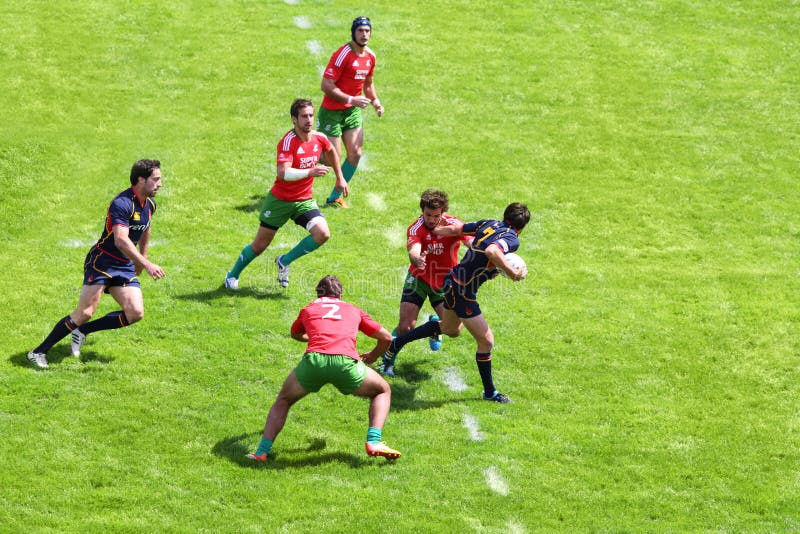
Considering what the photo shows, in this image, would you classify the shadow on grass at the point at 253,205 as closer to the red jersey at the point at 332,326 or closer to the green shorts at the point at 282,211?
the green shorts at the point at 282,211

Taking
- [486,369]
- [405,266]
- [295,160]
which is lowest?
[405,266]

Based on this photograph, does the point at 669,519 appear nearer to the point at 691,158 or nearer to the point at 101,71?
the point at 691,158

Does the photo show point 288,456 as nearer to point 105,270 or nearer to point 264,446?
point 264,446

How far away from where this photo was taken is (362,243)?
52.7ft

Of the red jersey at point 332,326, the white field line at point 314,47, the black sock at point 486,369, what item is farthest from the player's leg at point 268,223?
the white field line at point 314,47

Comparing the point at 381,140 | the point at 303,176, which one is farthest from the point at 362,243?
the point at 381,140

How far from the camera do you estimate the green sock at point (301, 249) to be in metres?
13.9

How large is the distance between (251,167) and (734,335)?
9.40 m

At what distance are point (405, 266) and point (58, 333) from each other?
5676 millimetres

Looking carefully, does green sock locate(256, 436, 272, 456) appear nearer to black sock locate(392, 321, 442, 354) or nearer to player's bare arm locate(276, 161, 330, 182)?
black sock locate(392, 321, 442, 354)

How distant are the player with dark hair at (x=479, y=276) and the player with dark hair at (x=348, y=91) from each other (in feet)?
18.6

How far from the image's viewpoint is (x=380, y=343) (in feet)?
35.3

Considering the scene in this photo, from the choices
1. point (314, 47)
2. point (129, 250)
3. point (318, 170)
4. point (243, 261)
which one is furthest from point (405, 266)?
point (314, 47)

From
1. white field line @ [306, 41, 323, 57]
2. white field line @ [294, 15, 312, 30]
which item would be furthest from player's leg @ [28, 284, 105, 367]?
white field line @ [294, 15, 312, 30]
